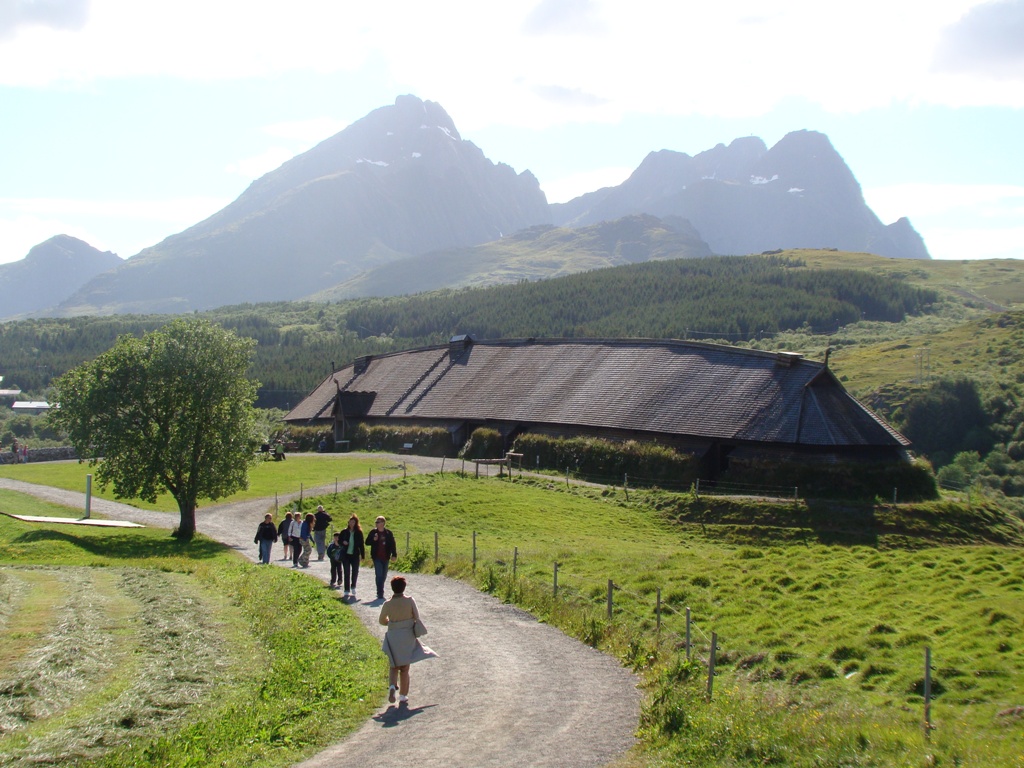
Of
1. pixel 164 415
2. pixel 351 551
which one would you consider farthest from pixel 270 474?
pixel 351 551

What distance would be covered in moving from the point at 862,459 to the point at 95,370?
38.5m

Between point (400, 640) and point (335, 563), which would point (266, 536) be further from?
point (400, 640)

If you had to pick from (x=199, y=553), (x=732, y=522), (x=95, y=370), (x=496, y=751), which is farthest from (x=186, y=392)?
(x=496, y=751)

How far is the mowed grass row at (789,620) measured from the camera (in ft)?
39.1

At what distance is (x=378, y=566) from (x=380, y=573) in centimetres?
29

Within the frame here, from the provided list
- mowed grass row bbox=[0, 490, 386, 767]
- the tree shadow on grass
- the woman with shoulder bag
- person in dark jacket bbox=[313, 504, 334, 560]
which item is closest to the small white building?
the tree shadow on grass

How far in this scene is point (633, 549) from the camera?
3341 centimetres

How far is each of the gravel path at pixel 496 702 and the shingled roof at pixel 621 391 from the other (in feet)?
108

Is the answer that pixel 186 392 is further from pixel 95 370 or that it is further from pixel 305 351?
pixel 305 351

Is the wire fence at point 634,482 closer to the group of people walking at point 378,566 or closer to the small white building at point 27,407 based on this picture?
the group of people walking at point 378,566

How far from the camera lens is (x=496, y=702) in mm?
14305

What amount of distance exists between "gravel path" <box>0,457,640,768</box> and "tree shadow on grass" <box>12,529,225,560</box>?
14150mm

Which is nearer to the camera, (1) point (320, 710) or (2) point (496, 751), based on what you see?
(2) point (496, 751)

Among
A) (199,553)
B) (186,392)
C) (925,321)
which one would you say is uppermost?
(925,321)
